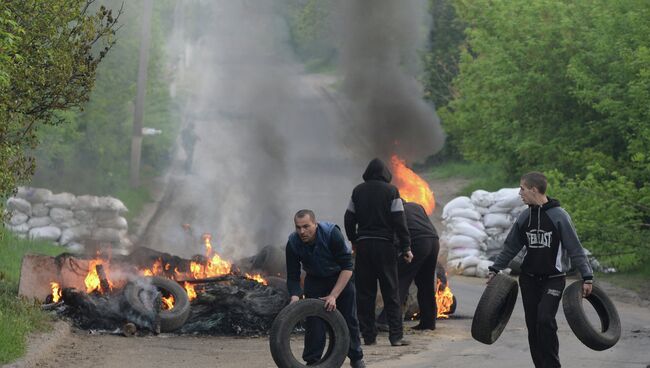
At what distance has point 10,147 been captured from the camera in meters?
11.7

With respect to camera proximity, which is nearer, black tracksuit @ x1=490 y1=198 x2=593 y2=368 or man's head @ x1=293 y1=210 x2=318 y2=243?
black tracksuit @ x1=490 y1=198 x2=593 y2=368

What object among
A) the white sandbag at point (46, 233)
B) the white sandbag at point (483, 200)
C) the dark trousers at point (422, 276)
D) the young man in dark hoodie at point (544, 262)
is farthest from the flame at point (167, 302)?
the white sandbag at point (46, 233)

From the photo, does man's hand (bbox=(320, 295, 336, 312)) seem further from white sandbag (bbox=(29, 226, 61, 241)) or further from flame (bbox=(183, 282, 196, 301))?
white sandbag (bbox=(29, 226, 61, 241))

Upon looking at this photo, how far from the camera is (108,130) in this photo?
105 feet

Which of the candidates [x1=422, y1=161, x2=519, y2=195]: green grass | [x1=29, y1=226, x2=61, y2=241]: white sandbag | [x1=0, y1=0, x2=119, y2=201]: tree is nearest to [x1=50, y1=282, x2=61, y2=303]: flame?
[x1=0, y1=0, x2=119, y2=201]: tree

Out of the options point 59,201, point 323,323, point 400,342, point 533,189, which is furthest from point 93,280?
point 59,201

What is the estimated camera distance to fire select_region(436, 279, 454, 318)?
1506cm

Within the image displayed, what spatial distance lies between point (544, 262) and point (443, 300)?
5.94 m

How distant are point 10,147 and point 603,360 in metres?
5.80

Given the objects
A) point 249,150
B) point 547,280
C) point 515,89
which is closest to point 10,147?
point 547,280

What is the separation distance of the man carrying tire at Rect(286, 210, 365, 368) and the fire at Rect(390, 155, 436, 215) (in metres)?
6.68

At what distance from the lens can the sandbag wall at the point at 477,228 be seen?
2170 cm

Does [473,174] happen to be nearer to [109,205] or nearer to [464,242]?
[109,205]

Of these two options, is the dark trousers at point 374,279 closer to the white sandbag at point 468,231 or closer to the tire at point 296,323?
the tire at point 296,323
